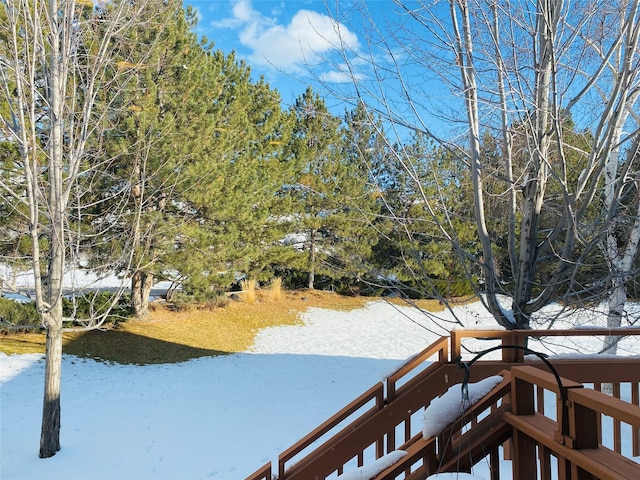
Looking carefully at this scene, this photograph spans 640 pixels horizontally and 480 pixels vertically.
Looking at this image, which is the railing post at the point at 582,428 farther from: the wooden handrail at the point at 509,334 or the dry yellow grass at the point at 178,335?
the dry yellow grass at the point at 178,335

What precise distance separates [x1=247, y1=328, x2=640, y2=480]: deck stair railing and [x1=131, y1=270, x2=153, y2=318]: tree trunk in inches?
331

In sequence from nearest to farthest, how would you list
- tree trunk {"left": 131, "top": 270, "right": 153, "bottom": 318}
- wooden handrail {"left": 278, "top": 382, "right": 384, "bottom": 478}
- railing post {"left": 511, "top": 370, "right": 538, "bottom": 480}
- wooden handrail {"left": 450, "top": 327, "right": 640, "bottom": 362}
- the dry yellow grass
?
railing post {"left": 511, "top": 370, "right": 538, "bottom": 480}, wooden handrail {"left": 450, "top": 327, "right": 640, "bottom": 362}, wooden handrail {"left": 278, "top": 382, "right": 384, "bottom": 478}, the dry yellow grass, tree trunk {"left": 131, "top": 270, "right": 153, "bottom": 318}

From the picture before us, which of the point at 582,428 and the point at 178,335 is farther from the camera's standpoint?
the point at 178,335

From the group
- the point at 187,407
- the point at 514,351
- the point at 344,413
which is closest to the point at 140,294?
the point at 187,407

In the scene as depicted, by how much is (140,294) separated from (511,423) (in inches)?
402

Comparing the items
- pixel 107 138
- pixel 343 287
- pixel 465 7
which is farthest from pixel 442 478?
pixel 343 287

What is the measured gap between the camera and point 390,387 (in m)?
2.16

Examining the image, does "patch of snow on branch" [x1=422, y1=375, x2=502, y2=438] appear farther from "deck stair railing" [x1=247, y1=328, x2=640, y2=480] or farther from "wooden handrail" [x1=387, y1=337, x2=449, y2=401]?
"wooden handrail" [x1=387, y1=337, x2=449, y2=401]

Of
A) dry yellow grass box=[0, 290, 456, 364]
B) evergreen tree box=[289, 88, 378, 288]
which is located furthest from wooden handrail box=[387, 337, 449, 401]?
evergreen tree box=[289, 88, 378, 288]

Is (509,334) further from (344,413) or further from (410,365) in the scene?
(344,413)

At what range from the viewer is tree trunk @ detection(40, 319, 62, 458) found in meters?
4.39

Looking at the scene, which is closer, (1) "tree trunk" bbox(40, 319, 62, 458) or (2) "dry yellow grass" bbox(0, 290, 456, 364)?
(1) "tree trunk" bbox(40, 319, 62, 458)

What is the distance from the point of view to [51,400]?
4422mm

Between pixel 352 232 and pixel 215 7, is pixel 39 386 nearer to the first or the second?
pixel 215 7
